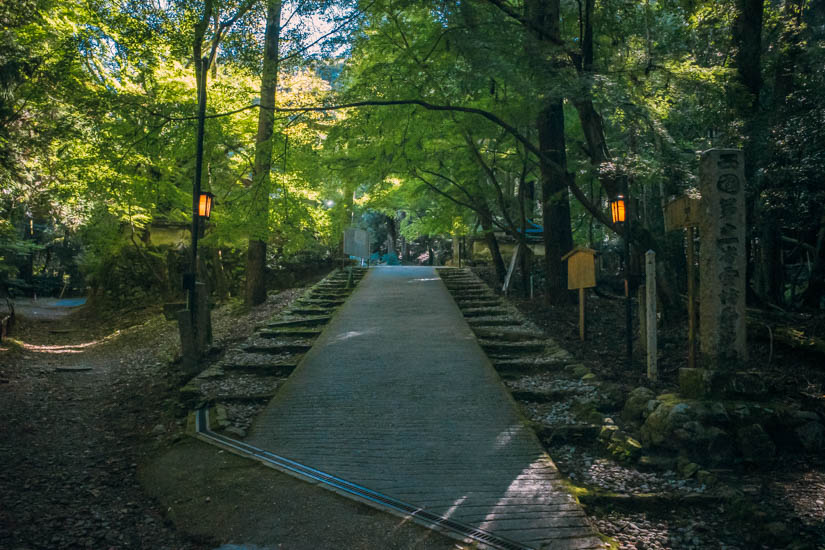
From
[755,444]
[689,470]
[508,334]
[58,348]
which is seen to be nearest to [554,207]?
[508,334]

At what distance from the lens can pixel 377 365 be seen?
26.2ft

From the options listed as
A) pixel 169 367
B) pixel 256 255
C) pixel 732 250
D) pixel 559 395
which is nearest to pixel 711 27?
pixel 732 250

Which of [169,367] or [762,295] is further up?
[762,295]

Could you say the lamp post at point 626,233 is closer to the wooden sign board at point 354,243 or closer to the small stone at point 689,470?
the small stone at point 689,470

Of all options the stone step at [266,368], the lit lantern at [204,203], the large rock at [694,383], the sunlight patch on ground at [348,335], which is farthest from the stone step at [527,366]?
the lit lantern at [204,203]

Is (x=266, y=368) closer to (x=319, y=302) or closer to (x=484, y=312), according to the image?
(x=319, y=302)

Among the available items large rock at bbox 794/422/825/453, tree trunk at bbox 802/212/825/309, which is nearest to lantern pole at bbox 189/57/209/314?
large rock at bbox 794/422/825/453

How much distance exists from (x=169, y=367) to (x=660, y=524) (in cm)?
812

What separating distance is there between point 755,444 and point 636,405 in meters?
1.19

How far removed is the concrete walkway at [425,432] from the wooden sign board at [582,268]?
6.60ft

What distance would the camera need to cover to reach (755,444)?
194 inches

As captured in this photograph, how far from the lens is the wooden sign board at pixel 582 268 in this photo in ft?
29.7

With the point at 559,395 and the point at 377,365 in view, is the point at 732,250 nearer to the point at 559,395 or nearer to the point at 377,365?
the point at 559,395

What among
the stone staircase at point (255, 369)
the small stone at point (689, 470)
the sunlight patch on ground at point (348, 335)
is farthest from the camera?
the sunlight patch on ground at point (348, 335)
